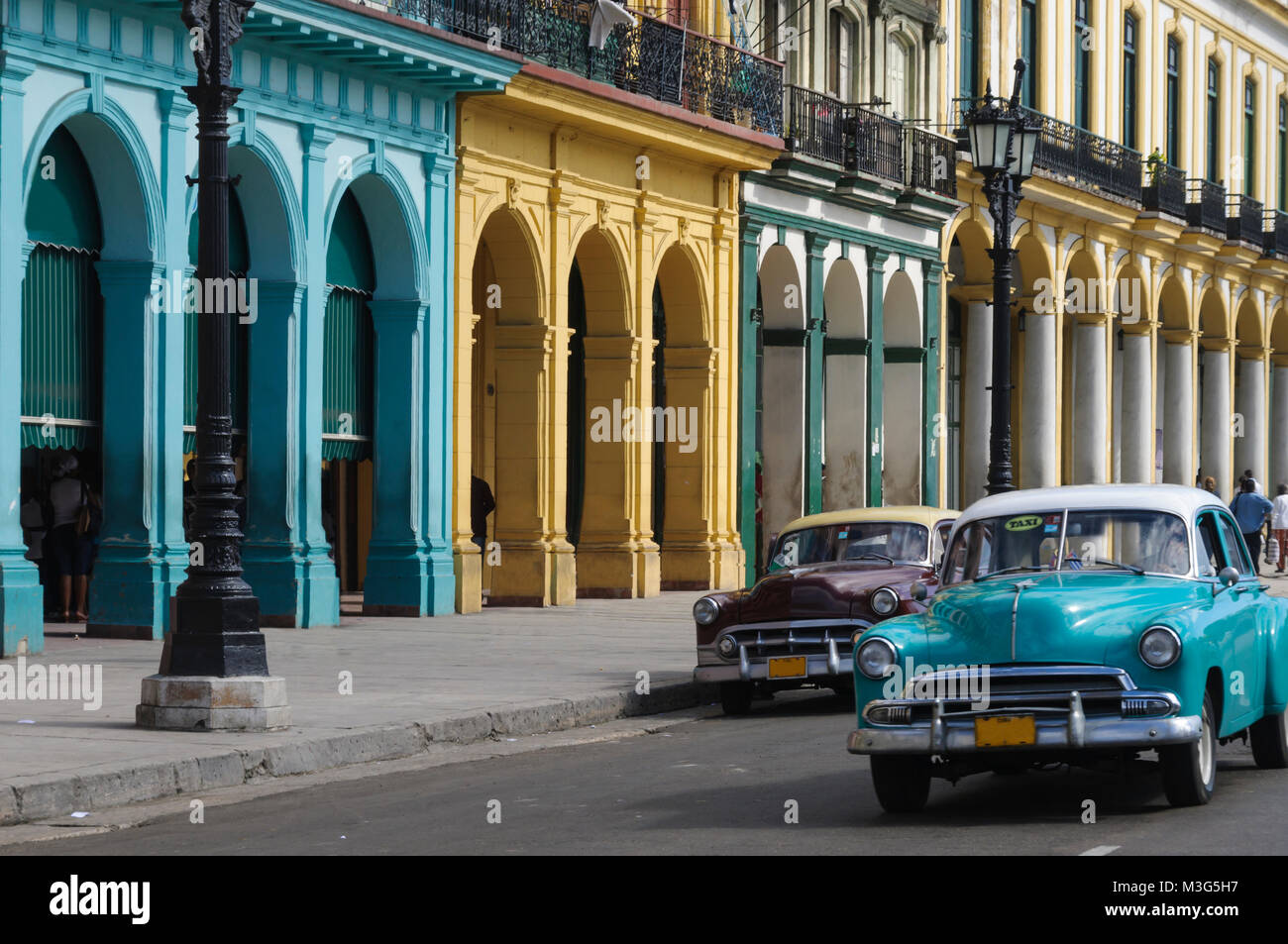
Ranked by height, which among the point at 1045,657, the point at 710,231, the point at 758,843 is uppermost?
the point at 710,231

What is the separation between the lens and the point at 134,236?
19328 millimetres

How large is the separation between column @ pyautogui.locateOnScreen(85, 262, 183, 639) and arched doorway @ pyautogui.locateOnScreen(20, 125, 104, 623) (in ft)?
0.46

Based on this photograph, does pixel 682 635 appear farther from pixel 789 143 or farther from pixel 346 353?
pixel 789 143

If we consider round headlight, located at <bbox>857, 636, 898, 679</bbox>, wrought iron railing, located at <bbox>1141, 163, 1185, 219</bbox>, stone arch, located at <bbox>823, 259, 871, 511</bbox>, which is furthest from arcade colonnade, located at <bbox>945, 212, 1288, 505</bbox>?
round headlight, located at <bbox>857, 636, 898, 679</bbox>

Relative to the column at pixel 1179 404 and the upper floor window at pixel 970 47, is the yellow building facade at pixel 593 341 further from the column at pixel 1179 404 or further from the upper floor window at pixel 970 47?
the column at pixel 1179 404

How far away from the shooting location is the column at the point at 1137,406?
145 ft

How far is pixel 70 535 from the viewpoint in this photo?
789 inches

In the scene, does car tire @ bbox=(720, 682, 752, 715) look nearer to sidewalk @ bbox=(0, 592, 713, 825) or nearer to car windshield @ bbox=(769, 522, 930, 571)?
sidewalk @ bbox=(0, 592, 713, 825)

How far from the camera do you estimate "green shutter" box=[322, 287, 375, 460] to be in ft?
74.5

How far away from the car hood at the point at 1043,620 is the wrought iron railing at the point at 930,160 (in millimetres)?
24231

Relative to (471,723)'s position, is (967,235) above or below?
above

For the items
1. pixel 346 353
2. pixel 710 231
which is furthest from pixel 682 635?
pixel 710 231

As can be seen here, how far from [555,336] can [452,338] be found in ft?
5.74

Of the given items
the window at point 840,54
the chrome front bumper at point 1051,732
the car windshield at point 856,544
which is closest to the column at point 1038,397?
the window at point 840,54
